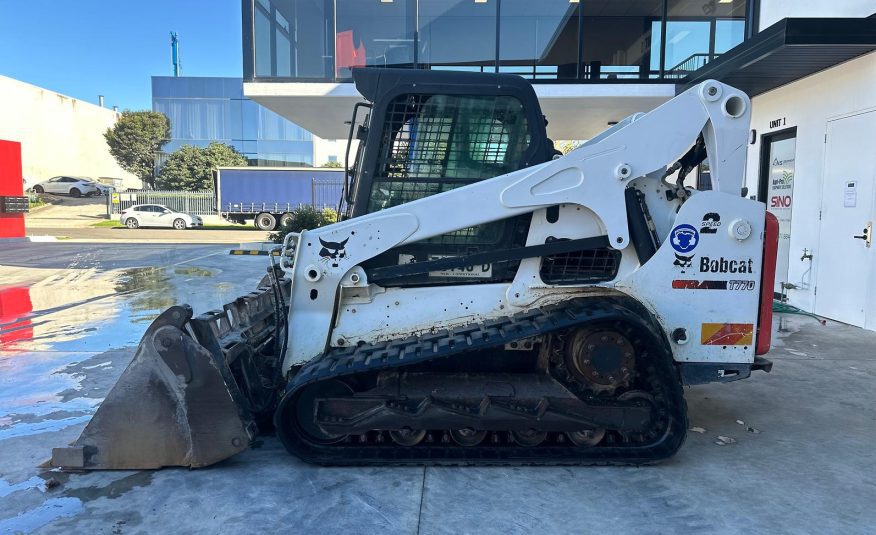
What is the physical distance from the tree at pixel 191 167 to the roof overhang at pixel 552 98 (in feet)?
120

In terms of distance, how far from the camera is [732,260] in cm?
380

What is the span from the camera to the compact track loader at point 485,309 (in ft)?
11.5

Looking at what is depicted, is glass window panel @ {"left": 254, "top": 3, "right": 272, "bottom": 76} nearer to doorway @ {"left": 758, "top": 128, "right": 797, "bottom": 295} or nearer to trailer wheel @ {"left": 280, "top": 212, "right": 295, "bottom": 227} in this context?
trailer wheel @ {"left": 280, "top": 212, "right": 295, "bottom": 227}

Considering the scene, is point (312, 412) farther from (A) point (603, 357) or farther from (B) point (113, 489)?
(A) point (603, 357)

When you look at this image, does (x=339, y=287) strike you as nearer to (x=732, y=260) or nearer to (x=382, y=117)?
(x=382, y=117)

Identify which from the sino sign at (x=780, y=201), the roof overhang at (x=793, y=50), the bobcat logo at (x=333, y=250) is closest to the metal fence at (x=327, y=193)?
the roof overhang at (x=793, y=50)

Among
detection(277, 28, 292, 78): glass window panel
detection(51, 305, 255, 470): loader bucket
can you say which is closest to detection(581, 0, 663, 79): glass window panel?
detection(277, 28, 292, 78): glass window panel

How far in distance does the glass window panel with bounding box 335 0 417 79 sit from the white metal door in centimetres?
753

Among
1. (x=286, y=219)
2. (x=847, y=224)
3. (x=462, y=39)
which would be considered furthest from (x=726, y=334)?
(x=286, y=219)

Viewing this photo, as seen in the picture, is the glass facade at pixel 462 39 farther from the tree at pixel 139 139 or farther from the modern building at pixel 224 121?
the tree at pixel 139 139

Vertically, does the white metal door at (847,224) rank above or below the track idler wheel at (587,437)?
above

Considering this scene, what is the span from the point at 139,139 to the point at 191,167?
5.77 metres

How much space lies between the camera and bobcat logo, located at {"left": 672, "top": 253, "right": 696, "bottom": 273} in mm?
3793

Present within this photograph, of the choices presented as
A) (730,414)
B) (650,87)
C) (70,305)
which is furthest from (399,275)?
(650,87)
